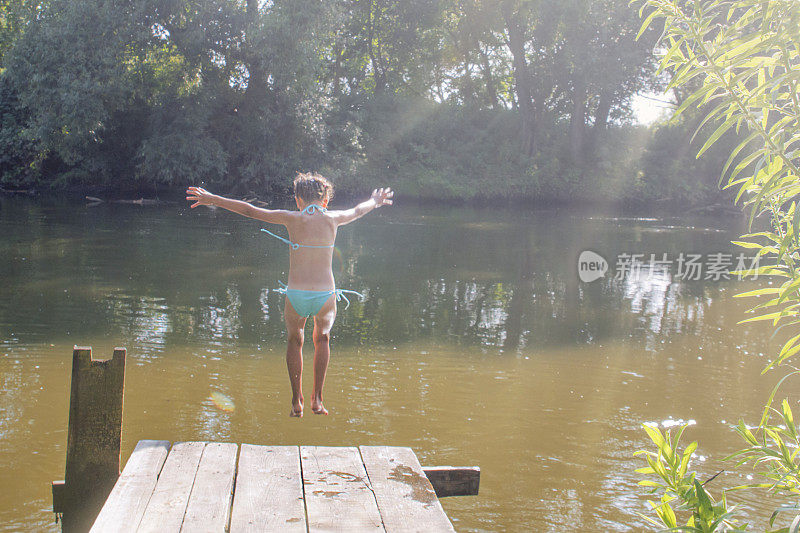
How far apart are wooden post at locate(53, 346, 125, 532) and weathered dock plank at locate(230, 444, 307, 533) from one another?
782mm

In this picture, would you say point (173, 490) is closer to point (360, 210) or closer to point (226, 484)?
point (226, 484)

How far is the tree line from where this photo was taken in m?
28.2

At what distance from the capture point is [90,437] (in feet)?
14.3

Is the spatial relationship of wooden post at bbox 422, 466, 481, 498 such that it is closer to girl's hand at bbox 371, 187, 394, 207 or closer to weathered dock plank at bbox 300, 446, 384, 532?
weathered dock plank at bbox 300, 446, 384, 532

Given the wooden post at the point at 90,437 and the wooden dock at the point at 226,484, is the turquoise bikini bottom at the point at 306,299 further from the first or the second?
the wooden post at the point at 90,437

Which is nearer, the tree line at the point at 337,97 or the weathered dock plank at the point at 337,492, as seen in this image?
the weathered dock plank at the point at 337,492

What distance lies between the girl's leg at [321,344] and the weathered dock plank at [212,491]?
68 cm

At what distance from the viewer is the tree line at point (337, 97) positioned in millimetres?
28250

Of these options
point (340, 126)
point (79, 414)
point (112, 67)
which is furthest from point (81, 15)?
point (79, 414)

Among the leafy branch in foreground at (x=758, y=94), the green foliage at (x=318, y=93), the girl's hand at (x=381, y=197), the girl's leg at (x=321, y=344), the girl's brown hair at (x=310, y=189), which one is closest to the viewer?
the leafy branch in foreground at (x=758, y=94)

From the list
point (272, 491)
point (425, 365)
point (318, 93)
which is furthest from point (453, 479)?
point (318, 93)

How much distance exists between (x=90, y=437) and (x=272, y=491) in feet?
4.11

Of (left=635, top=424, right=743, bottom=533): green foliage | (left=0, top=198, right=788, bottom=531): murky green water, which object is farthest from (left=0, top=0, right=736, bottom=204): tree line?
(left=635, top=424, right=743, bottom=533): green foliage

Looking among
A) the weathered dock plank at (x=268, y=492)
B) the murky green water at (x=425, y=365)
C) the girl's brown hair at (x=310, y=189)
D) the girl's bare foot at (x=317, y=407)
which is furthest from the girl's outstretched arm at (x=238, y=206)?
the murky green water at (x=425, y=365)
